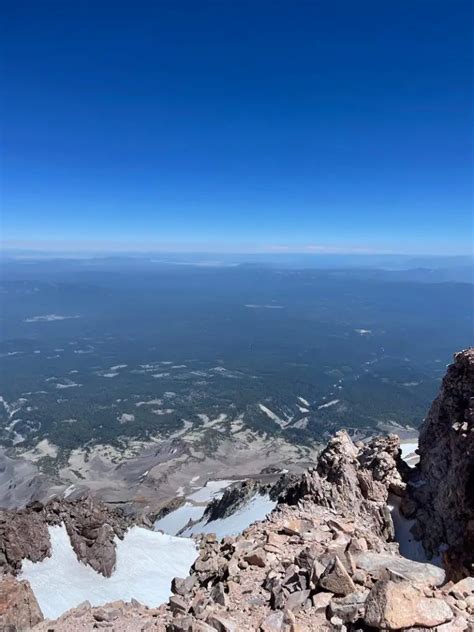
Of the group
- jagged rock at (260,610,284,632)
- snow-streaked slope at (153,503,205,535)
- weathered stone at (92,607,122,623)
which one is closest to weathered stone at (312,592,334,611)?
jagged rock at (260,610,284,632)

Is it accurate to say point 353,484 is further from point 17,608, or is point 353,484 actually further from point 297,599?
point 17,608

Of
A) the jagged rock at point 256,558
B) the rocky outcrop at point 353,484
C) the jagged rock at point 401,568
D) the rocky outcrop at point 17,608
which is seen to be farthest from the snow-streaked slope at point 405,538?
the rocky outcrop at point 17,608

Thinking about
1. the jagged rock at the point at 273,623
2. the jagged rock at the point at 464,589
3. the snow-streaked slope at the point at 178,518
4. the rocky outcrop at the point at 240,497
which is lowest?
the snow-streaked slope at the point at 178,518

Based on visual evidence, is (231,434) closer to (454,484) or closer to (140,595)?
(140,595)

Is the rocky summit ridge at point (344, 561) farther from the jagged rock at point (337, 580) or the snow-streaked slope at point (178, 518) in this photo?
the snow-streaked slope at point (178, 518)

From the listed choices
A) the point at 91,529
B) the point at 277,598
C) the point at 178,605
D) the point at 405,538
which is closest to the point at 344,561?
the point at 277,598

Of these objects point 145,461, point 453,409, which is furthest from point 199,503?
point 453,409

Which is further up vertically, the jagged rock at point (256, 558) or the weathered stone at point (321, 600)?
the weathered stone at point (321, 600)
